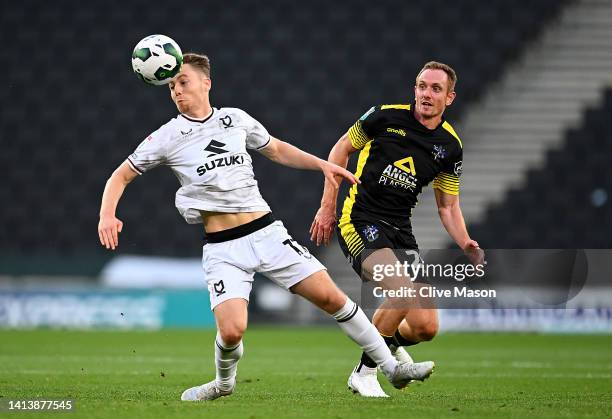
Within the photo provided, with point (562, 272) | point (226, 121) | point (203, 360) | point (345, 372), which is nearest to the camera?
point (226, 121)

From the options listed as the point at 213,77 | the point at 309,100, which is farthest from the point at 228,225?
the point at 213,77

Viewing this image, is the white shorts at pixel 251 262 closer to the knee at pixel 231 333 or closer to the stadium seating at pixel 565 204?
the knee at pixel 231 333

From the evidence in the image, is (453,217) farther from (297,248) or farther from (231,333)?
(231,333)

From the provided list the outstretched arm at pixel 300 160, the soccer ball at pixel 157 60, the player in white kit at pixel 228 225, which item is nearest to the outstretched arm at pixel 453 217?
the outstretched arm at pixel 300 160

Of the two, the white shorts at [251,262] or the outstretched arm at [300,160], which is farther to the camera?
the outstretched arm at [300,160]

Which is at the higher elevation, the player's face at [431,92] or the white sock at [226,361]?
the player's face at [431,92]

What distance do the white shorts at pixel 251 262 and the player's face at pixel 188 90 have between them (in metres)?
0.77

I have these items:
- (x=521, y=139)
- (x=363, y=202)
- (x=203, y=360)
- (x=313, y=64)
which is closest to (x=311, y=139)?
(x=313, y=64)

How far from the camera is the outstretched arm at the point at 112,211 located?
526 centimetres

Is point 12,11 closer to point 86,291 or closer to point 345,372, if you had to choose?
point 86,291

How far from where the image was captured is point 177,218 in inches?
645

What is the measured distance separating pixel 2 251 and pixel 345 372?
926 cm

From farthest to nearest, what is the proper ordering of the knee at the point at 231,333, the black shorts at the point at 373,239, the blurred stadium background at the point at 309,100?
the blurred stadium background at the point at 309,100
the black shorts at the point at 373,239
the knee at the point at 231,333

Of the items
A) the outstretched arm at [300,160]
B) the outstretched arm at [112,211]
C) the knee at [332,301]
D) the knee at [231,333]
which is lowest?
the knee at [231,333]
